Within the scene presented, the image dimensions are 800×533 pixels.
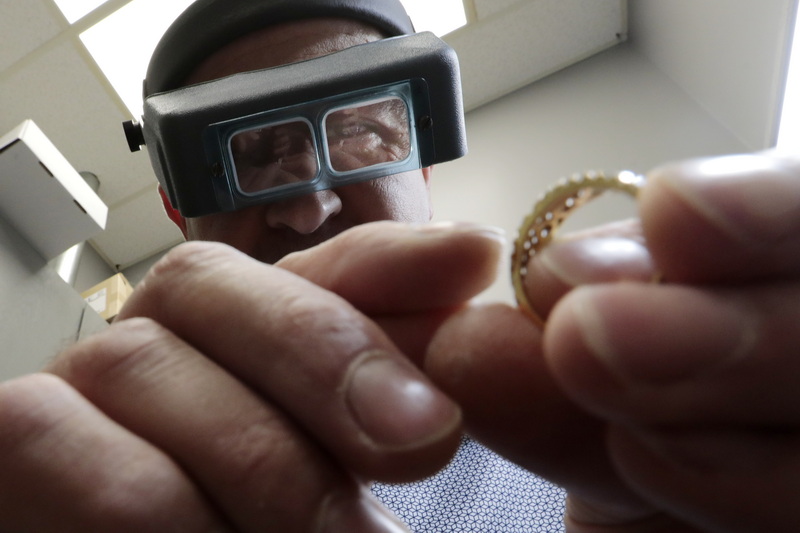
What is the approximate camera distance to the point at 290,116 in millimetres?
818

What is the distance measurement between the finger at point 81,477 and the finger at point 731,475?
0.24 meters

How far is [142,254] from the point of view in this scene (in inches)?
111

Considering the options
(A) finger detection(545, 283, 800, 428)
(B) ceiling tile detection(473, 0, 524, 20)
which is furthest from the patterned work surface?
(B) ceiling tile detection(473, 0, 524, 20)

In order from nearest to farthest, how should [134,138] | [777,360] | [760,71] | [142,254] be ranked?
[777,360]
[134,138]
[760,71]
[142,254]

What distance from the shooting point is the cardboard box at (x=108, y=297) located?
2174 mm

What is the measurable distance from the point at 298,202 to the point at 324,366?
73 centimetres

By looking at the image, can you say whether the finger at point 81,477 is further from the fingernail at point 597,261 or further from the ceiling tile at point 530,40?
the ceiling tile at point 530,40

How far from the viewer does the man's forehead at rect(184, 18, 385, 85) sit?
1120mm

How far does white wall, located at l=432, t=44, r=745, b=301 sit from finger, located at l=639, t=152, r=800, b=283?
57.3 inches

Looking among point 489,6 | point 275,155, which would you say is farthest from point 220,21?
point 489,6

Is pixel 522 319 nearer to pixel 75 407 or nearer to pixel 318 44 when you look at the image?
pixel 75 407

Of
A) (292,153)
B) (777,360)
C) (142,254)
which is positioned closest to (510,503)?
(292,153)

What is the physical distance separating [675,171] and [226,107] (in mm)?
667

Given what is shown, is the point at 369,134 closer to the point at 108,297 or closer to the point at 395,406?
the point at 395,406
